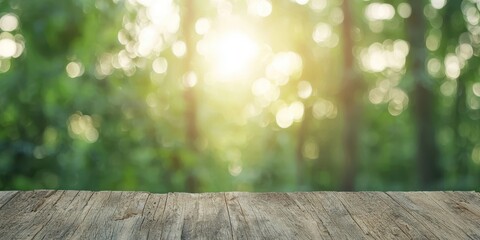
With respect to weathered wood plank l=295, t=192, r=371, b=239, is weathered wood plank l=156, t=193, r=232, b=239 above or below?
above

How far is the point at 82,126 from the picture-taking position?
535 cm

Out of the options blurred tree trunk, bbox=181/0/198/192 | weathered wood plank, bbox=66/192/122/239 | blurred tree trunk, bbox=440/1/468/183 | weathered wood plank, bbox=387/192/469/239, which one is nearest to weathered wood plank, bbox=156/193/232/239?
weathered wood plank, bbox=66/192/122/239

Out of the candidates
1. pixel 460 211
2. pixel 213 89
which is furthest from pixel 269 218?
pixel 213 89

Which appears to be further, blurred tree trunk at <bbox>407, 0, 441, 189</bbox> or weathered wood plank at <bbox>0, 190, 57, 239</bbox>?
blurred tree trunk at <bbox>407, 0, 441, 189</bbox>

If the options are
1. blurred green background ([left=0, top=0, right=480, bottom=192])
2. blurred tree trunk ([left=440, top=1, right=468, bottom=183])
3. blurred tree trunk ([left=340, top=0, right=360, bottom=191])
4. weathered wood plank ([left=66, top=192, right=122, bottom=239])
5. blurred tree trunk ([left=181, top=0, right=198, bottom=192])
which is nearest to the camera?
weathered wood plank ([left=66, top=192, right=122, bottom=239])

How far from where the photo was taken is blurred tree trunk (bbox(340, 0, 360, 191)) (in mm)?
6988

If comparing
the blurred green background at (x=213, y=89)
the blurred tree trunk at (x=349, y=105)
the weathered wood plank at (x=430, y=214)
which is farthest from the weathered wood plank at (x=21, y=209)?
the blurred tree trunk at (x=349, y=105)

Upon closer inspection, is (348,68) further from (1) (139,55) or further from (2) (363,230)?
(2) (363,230)

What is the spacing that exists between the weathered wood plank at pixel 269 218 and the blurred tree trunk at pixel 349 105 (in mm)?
4811

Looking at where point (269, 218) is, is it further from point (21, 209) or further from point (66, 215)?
point (21, 209)

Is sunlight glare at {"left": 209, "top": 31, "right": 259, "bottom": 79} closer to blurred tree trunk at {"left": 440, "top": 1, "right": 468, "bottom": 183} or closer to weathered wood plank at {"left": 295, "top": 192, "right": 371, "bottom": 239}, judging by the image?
blurred tree trunk at {"left": 440, "top": 1, "right": 468, "bottom": 183}

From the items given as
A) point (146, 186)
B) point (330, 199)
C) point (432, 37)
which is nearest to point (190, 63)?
point (146, 186)

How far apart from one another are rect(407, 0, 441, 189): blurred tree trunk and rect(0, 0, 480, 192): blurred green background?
2 centimetres

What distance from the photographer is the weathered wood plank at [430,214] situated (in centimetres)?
186
